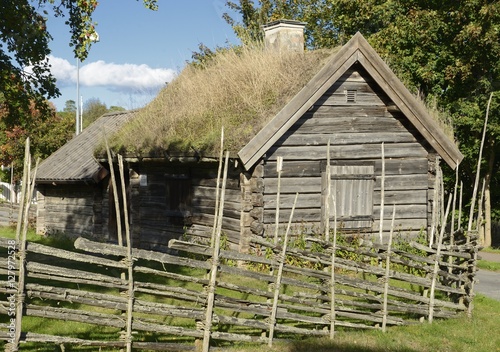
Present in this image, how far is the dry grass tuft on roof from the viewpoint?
623 inches

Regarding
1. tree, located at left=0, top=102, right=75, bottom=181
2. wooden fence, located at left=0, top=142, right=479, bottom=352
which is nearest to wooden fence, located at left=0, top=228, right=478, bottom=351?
wooden fence, located at left=0, top=142, right=479, bottom=352

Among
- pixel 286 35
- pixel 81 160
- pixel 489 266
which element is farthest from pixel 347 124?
pixel 81 160

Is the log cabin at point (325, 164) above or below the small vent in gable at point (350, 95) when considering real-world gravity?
below

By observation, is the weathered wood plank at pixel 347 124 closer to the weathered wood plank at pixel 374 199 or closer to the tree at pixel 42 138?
the weathered wood plank at pixel 374 199

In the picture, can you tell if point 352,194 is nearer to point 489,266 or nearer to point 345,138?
point 345,138

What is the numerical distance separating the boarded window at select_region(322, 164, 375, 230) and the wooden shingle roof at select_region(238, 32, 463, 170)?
173 cm

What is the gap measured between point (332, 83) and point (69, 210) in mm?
12699

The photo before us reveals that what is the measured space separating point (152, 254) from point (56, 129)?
3554 centimetres

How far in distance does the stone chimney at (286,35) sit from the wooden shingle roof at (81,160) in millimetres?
6005

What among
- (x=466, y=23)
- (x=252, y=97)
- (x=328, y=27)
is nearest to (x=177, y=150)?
(x=252, y=97)

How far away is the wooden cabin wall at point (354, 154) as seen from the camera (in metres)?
16.0

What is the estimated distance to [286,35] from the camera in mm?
19469

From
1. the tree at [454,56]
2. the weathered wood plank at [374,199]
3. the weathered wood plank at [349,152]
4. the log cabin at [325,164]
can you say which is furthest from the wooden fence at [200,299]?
the tree at [454,56]

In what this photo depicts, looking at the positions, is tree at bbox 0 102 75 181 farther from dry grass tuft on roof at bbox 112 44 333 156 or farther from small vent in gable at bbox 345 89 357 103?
small vent in gable at bbox 345 89 357 103
